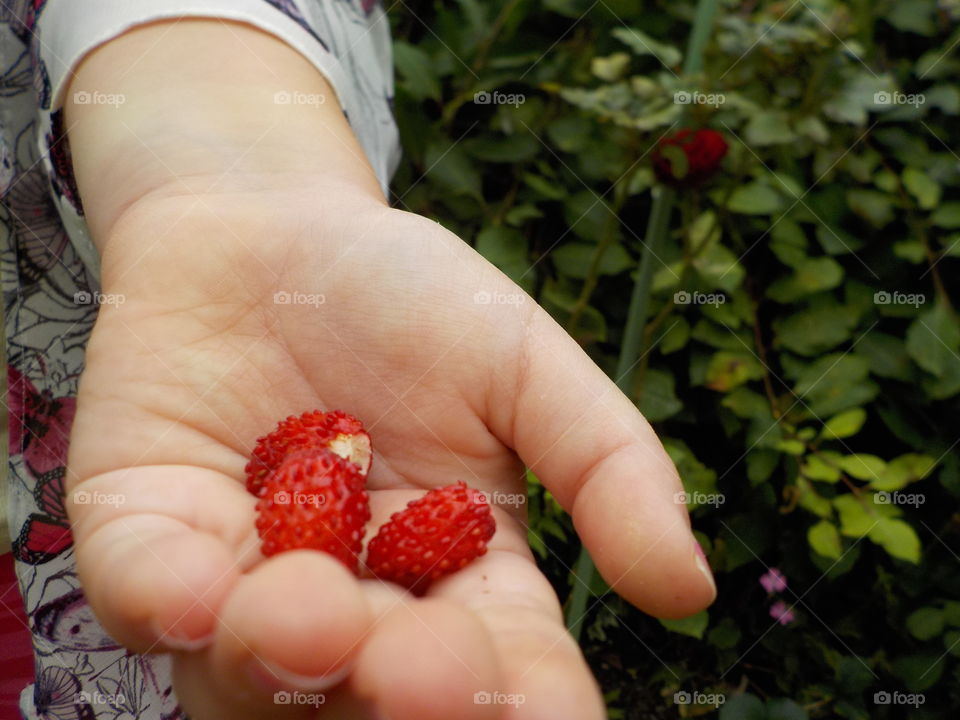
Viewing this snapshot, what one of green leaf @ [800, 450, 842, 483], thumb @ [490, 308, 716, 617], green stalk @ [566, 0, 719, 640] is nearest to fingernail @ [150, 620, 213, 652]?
thumb @ [490, 308, 716, 617]

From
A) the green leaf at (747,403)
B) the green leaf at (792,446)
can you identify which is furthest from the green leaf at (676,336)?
the green leaf at (792,446)

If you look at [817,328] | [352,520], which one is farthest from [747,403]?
[352,520]

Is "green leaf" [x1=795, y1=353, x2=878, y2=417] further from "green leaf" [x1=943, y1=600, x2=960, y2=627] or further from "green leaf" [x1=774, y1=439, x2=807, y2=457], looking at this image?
"green leaf" [x1=943, y1=600, x2=960, y2=627]

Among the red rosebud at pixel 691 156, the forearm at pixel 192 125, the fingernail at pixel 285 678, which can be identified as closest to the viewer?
the fingernail at pixel 285 678

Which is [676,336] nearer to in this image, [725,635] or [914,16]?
[725,635]

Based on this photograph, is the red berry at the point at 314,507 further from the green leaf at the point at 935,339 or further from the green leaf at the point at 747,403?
the green leaf at the point at 935,339

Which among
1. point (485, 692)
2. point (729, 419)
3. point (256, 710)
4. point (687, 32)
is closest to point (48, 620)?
point (256, 710)

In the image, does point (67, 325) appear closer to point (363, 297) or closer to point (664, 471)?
point (363, 297)

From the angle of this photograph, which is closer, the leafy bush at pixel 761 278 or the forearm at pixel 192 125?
the forearm at pixel 192 125

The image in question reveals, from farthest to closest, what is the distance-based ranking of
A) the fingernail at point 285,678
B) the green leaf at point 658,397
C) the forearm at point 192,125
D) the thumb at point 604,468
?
1. the green leaf at point 658,397
2. the forearm at point 192,125
3. the thumb at point 604,468
4. the fingernail at point 285,678
